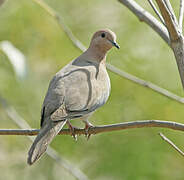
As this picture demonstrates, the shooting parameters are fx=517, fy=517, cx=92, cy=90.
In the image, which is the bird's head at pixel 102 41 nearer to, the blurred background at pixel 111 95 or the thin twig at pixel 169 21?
the blurred background at pixel 111 95

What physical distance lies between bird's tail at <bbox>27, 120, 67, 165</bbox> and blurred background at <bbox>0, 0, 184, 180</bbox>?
170cm

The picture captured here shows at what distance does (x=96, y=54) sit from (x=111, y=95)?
2.37ft

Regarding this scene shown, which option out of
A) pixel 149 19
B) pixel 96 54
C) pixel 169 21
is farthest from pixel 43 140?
pixel 96 54

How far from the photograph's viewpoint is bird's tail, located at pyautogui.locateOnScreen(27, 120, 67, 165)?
3.16 m

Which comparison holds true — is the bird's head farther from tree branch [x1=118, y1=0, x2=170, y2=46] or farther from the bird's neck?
tree branch [x1=118, y1=0, x2=170, y2=46]

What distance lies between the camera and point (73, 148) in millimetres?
5305

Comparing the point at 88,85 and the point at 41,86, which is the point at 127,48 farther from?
the point at 88,85

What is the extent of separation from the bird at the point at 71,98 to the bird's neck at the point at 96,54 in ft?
0.40

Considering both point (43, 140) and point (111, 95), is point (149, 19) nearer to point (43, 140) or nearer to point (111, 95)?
point (43, 140)

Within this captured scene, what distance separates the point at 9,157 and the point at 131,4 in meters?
2.87

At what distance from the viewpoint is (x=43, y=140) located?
10.9 feet

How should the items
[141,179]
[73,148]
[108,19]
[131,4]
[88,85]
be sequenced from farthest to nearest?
[108,19]
[73,148]
[141,179]
[88,85]
[131,4]

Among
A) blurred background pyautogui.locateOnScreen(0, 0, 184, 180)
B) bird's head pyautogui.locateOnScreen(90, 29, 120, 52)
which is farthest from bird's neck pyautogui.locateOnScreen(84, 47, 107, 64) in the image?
blurred background pyautogui.locateOnScreen(0, 0, 184, 180)

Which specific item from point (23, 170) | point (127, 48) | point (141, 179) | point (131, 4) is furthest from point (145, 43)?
point (131, 4)
